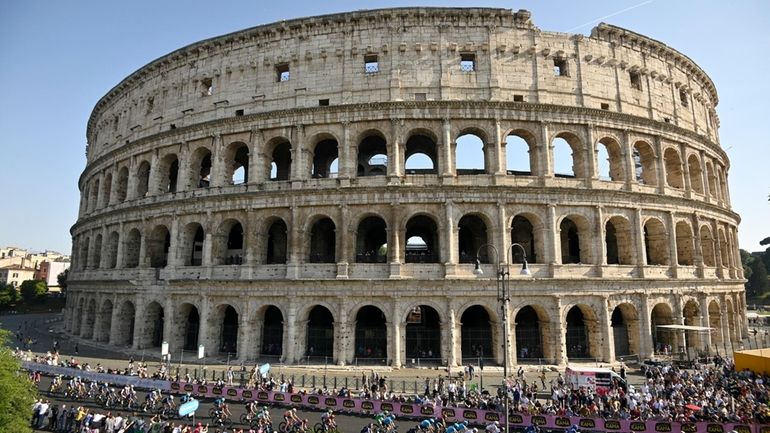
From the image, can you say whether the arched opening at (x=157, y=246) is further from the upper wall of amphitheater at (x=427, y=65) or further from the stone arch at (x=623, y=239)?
the stone arch at (x=623, y=239)

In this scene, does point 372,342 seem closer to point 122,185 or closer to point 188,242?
point 188,242

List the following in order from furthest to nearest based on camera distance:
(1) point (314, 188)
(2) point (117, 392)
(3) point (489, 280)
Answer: (1) point (314, 188)
(3) point (489, 280)
(2) point (117, 392)

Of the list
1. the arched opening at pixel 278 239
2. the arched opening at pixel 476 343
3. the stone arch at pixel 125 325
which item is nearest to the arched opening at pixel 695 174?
the arched opening at pixel 476 343

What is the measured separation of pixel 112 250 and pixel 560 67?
3497 cm

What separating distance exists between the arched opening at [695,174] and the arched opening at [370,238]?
868 inches

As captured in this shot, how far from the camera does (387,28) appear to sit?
26.2 metres

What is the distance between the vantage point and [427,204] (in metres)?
24.2

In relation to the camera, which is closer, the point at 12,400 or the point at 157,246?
the point at 12,400

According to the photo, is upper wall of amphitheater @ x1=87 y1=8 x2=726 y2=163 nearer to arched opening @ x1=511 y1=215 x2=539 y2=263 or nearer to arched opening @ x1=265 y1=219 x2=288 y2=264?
arched opening @ x1=511 y1=215 x2=539 y2=263

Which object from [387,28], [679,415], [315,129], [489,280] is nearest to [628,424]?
[679,415]

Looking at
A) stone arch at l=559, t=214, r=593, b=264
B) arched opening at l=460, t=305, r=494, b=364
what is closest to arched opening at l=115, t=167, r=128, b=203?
arched opening at l=460, t=305, r=494, b=364

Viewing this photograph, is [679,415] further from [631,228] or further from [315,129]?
[315,129]

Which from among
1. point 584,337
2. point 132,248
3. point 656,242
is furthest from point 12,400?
point 656,242

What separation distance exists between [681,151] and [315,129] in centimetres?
2450
